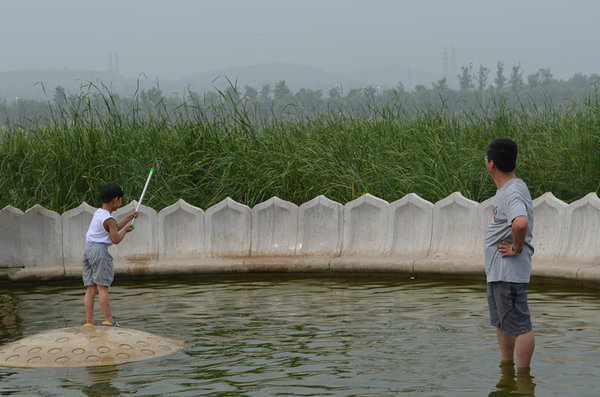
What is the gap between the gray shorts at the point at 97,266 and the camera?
7523mm

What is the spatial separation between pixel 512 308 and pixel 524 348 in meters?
0.26

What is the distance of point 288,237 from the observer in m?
10.7

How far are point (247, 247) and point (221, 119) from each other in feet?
8.28

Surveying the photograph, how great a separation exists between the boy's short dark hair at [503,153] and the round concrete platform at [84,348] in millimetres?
2694

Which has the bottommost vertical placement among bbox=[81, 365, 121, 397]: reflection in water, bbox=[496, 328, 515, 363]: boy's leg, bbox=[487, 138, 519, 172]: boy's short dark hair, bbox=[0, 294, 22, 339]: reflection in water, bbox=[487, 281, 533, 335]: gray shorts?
bbox=[81, 365, 121, 397]: reflection in water

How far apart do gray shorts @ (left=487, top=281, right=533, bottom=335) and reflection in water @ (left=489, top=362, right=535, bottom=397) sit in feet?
0.88

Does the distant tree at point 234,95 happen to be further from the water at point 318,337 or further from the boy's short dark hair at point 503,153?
the boy's short dark hair at point 503,153

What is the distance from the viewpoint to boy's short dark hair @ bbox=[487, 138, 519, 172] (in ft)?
18.0

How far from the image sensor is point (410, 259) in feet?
32.3

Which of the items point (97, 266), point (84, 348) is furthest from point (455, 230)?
point (84, 348)

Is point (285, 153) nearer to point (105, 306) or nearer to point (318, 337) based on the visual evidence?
point (105, 306)

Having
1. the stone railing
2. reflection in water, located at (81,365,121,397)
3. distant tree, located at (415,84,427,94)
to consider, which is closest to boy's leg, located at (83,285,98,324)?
reflection in water, located at (81,365,121,397)

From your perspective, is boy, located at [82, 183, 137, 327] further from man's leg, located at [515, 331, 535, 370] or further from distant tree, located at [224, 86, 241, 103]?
distant tree, located at [224, 86, 241, 103]

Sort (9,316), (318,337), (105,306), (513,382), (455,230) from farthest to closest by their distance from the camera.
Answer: (455,230)
(9,316)
(105,306)
(318,337)
(513,382)
